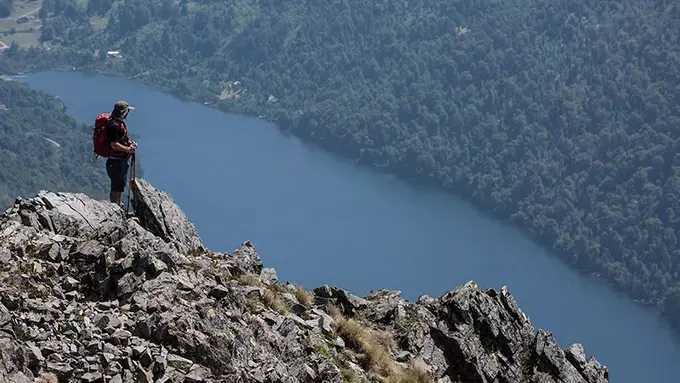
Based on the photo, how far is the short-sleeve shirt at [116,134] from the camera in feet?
50.6

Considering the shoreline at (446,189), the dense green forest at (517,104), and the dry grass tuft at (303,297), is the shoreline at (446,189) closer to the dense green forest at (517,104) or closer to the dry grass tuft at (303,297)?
the dense green forest at (517,104)

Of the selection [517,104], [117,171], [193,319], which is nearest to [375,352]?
[193,319]

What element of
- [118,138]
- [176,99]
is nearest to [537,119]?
[176,99]

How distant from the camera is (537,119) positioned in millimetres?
171750

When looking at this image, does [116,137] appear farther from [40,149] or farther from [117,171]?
[40,149]

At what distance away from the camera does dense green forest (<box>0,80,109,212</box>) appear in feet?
408

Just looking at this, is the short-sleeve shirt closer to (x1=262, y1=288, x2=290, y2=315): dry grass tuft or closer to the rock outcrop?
the rock outcrop

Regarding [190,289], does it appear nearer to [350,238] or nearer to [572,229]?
[350,238]

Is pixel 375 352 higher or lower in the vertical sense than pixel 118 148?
lower

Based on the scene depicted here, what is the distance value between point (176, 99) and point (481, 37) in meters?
49.4

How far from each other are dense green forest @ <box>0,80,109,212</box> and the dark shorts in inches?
3809

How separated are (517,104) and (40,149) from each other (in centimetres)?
7356

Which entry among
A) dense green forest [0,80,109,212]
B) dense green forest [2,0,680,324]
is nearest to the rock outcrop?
dense green forest [0,80,109,212]

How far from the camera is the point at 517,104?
176250 millimetres
